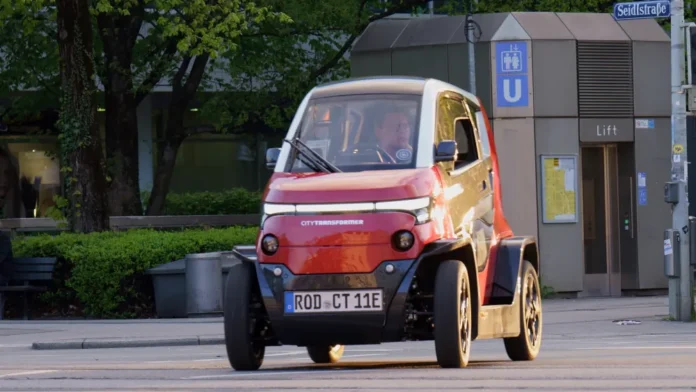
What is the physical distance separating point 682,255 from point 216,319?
20.4 ft

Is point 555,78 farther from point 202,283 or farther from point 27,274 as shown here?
point 27,274

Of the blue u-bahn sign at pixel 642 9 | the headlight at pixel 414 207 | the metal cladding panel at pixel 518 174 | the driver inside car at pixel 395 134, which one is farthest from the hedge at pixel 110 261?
the headlight at pixel 414 207

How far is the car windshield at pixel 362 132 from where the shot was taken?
10.5 metres

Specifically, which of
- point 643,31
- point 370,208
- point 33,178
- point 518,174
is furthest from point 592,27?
point 33,178

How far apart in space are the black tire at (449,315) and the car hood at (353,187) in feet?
1.83

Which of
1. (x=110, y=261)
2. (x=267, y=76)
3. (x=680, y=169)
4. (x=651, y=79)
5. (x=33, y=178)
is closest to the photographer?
(x=680, y=169)

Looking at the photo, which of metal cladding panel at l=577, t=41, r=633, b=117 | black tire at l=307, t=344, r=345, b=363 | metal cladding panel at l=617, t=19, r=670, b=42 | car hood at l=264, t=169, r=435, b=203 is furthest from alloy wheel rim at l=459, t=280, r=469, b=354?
metal cladding panel at l=617, t=19, r=670, b=42

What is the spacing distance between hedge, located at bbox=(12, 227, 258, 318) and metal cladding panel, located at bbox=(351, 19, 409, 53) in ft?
13.9

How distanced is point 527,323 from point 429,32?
12476 mm

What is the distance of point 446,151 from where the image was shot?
10.4 meters

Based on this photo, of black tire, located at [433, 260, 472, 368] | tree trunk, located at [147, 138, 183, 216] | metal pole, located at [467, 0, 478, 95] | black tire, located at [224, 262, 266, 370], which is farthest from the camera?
tree trunk, located at [147, 138, 183, 216]

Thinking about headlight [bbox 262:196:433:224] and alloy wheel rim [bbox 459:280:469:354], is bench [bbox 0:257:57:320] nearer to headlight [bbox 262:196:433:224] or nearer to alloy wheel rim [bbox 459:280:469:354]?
headlight [bbox 262:196:433:224]

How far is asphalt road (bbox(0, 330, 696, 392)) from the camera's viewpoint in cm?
853

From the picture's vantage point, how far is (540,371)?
31.1 feet
